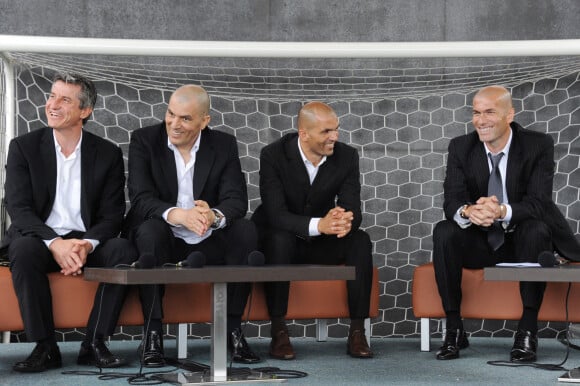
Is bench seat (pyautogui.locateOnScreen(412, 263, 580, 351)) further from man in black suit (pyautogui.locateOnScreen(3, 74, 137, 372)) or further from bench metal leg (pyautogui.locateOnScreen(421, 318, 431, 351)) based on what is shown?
man in black suit (pyautogui.locateOnScreen(3, 74, 137, 372))

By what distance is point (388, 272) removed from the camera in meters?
4.82

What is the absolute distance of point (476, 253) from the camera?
11.6 ft

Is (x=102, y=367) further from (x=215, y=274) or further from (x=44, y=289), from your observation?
(x=215, y=274)

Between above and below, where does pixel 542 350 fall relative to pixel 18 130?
below

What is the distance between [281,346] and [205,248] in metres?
0.44

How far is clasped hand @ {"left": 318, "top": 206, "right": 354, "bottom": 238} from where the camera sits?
346 centimetres

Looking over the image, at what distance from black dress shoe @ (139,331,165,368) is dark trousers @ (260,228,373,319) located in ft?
1.65

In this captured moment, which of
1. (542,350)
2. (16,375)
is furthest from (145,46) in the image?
(542,350)

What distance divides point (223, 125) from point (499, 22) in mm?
1525

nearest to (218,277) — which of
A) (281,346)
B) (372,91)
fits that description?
(281,346)

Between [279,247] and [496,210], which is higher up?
[496,210]

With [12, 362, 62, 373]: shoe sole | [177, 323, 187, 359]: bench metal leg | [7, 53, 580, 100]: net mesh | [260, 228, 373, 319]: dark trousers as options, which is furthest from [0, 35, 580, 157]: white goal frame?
[12, 362, 62, 373]: shoe sole

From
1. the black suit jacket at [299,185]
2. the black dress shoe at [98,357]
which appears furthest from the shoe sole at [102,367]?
the black suit jacket at [299,185]

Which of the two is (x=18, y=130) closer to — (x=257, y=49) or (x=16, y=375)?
(x=257, y=49)
